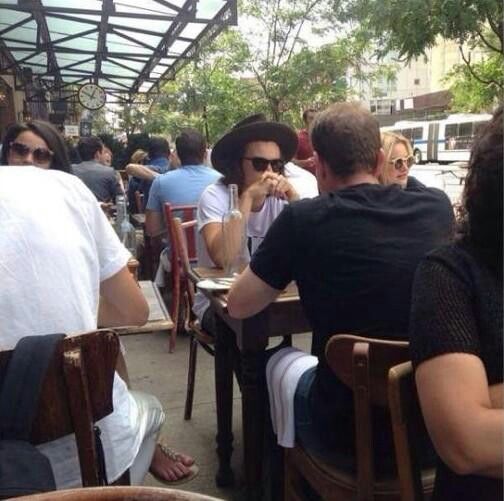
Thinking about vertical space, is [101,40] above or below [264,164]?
above

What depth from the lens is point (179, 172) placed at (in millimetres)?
4602

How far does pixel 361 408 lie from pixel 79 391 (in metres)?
0.66

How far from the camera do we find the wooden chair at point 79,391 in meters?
1.22

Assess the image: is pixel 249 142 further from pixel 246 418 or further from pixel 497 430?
pixel 497 430

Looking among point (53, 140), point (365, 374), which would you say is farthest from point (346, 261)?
point (53, 140)

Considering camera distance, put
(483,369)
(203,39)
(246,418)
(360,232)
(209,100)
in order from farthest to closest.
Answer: (209,100) < (203,39) < (246,418) < (360,232) < (483,369)

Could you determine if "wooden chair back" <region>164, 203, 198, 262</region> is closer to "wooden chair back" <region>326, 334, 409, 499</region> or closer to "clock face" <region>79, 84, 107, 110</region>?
"wooden chair back" <region>326, 334, 409, 499</region>

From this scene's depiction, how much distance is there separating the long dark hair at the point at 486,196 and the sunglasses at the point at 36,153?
5.51 ft

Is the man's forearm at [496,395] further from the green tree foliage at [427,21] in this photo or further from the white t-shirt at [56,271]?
the green tree foliage at [427,21]

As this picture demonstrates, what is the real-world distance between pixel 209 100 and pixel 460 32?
874cm

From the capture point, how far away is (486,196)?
102 cm

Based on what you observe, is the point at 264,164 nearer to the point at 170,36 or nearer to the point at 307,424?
the point at 307,424

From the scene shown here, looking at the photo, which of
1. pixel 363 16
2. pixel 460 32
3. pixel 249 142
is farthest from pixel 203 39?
pixel 249 142

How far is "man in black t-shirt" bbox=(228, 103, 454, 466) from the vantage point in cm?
156
